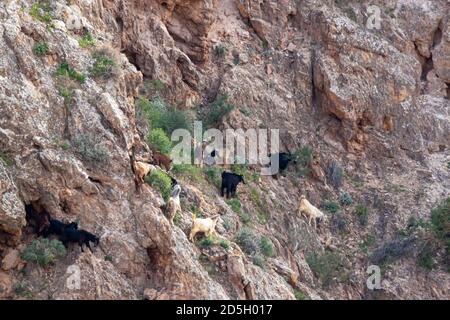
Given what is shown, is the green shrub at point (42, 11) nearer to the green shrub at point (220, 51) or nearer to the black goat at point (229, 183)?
the black goat at point (229, 183)

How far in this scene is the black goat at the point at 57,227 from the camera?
68.1 feet

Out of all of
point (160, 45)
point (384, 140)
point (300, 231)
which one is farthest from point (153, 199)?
point (384, 140)

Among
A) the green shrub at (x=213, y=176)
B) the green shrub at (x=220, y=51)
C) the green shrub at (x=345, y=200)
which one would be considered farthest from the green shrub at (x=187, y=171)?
the green shrub at (x=220, y=51)

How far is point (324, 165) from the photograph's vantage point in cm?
2977

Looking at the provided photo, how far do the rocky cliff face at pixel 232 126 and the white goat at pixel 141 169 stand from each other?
31cm

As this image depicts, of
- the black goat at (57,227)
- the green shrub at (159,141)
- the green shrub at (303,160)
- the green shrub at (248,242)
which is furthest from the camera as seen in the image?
the green shrub at (303,160)

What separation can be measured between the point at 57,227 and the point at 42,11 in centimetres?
685

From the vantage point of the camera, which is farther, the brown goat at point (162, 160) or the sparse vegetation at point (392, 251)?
the sparse vegetation at point (392, 251)

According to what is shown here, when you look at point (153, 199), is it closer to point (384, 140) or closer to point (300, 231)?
point (300, 231)

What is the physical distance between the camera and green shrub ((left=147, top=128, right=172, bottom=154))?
2505cm

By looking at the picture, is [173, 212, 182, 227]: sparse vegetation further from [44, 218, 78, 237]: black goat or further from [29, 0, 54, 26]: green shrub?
[29, 0, 54, 26]: green shrub

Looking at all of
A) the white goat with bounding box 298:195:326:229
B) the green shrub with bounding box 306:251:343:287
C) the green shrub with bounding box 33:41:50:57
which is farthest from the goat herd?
the green shrub with bounding box 33:41:50:57

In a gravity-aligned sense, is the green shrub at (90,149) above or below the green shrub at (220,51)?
below

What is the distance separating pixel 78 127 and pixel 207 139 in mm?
6670
